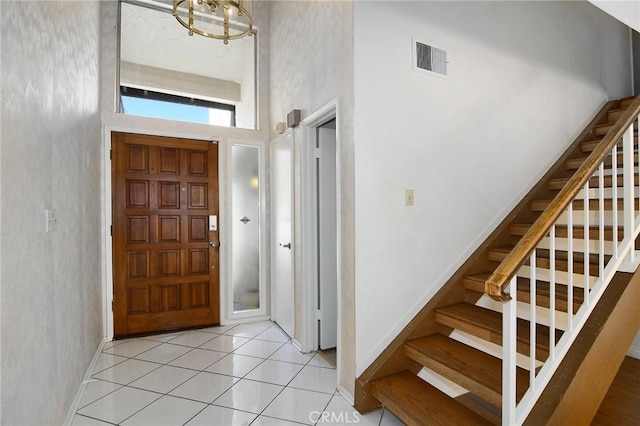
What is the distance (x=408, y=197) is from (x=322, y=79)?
1.19 metres

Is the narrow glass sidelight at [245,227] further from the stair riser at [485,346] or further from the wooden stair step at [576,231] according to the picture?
the wooden stair step at [576,231]

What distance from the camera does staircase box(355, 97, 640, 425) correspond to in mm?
1474

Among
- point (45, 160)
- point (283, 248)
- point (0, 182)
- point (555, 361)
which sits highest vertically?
point (45, 160)

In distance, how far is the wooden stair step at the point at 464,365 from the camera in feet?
5.67

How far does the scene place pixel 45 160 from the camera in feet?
5.68

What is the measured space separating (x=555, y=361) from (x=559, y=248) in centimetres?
130

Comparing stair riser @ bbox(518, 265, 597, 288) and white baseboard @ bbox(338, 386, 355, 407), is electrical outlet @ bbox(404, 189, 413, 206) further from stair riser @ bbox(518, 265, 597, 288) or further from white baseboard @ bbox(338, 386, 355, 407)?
white baseboard @ bbox(338, 386, 355, 407)

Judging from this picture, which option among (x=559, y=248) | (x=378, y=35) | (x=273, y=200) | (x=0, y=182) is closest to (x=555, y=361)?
(x=559, y=248)

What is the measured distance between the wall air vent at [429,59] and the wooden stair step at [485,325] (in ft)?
5.84

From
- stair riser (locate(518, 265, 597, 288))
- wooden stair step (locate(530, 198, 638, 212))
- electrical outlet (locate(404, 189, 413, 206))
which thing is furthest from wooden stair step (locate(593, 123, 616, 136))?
electrical outlet (locate(404, 189, 413, 206))

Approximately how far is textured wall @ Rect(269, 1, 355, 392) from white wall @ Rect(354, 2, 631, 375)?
9 centimetres

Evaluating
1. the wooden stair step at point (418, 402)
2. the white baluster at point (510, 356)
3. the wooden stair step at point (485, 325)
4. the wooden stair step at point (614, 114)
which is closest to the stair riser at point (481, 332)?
the wooden stair step at point (485, 325)

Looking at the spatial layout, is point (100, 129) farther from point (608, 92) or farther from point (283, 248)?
point (608, 92)

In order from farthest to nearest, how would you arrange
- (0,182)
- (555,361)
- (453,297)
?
(453,297) < (555,361) < (0,182)
